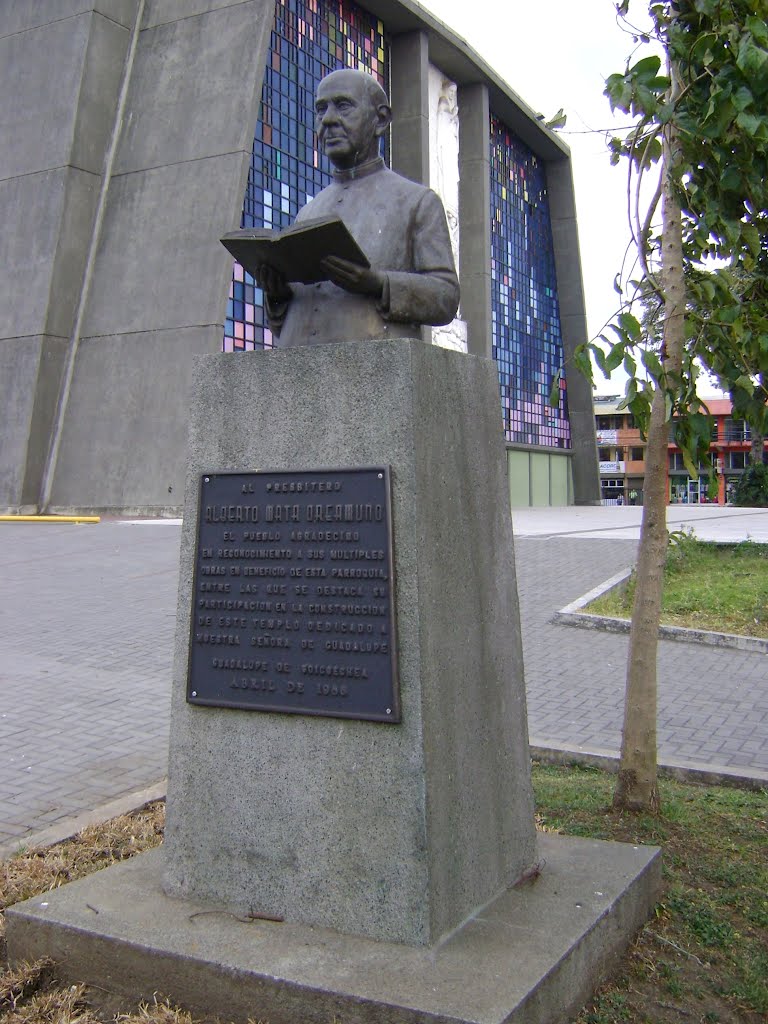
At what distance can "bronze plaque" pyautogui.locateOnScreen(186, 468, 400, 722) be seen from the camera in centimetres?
346

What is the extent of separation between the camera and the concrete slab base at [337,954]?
9.82ft

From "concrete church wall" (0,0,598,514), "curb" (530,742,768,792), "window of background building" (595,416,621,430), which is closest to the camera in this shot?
"curb" (530,742,768,792)

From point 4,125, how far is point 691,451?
993 inches

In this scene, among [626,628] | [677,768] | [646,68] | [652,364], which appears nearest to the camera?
[652,364]

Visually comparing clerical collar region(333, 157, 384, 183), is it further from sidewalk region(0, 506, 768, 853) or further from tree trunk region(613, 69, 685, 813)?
sidewalk region(0, 506, 768, 853)

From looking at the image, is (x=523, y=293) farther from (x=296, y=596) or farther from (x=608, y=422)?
(x=608, y=422)

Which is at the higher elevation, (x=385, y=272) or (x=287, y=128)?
(x=287, y=128)

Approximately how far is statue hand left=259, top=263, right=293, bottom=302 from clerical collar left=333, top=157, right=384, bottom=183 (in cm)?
54

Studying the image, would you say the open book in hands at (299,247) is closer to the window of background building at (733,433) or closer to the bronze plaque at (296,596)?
the bronze plaque at (296,596)

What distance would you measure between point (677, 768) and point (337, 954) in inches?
133

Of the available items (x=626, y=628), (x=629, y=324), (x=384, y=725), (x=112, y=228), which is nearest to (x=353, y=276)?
(x=629, y=324)

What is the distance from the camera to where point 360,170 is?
4.10 meters

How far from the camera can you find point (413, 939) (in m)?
3.30

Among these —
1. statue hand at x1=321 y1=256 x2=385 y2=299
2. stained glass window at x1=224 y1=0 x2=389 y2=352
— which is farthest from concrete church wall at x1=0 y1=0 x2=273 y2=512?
statue hand at x1=321 y1=256 x2=385 y2=299
